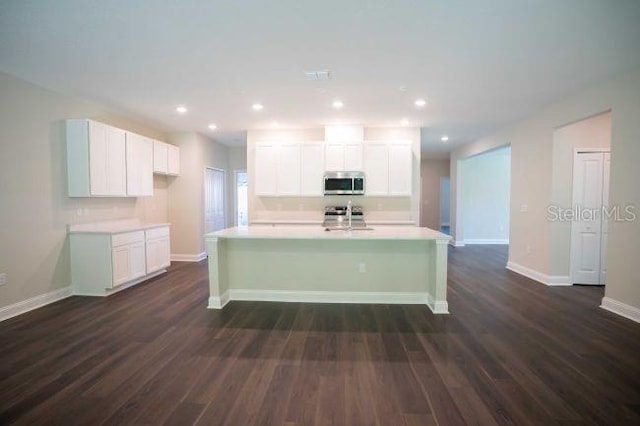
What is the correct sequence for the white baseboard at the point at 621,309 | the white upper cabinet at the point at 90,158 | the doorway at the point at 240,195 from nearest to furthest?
the white baseboard at the point at 621,309 < the white upper cabinet at the point at 90,158 < the doorway at the point at 240,195

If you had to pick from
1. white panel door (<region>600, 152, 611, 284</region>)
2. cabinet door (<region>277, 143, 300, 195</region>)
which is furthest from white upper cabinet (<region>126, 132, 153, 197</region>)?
white panel door (<region>600, 152, 611, 284</region>)

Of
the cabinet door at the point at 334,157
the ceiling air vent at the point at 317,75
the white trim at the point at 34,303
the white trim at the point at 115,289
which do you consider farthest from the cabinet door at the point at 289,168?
the white trim at the point at 34,303

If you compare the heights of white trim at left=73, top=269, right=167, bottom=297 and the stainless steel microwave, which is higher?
the stainless steel microwave

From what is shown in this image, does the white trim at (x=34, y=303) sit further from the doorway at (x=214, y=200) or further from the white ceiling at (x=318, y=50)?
the doorway at (x=214, y=200)

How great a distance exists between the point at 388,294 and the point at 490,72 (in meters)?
2.95

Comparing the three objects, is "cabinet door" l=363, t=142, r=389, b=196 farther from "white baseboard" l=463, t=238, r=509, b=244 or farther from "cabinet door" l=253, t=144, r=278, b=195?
"white baseboard" l=463, t=238, r=509, b=244

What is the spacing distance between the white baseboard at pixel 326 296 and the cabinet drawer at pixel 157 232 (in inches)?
81.0

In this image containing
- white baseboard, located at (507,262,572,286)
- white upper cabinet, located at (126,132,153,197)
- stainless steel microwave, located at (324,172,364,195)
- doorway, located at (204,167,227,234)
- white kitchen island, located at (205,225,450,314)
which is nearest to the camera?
white kitchen island, located at (205,225,450,314)

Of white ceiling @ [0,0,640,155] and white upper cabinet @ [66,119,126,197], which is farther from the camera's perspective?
white upper cabinet @ [66,119,126,197]

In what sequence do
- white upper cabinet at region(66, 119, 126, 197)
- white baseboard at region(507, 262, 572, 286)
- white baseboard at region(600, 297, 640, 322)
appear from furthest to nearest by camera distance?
white baseboard at region(507, 262, 572, 286) → white upper cabinet at region(66, 119, 126, 197) → white baseboard at region(600, 297, 640, 322)

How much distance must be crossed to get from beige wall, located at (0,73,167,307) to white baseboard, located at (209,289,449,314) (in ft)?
7.93

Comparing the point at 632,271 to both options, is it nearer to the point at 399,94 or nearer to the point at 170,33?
the point at 399,94

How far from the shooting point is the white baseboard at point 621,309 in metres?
3.20

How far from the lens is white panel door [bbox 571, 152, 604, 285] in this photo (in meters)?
4.51
